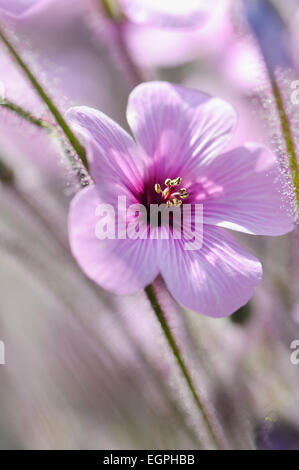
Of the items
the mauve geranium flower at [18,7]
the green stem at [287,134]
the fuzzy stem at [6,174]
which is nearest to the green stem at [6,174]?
the fuzzy stem at [6,174]

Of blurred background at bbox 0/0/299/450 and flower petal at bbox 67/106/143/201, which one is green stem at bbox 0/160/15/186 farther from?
flower petal at bbox 67/106/143/201

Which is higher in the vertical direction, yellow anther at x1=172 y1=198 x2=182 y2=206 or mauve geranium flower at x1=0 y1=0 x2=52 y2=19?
mauve geranium flower at x1=0 y1=0 x2=52 y2=19

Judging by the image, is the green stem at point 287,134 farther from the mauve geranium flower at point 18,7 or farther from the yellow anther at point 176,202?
the mauve geranium flower at point 18,7

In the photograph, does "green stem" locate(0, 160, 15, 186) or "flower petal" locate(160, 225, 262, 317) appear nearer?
A: "flower petal" locate(160, 225, 262, 317)

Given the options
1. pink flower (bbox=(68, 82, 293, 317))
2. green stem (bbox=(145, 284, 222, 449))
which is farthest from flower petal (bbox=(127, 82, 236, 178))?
green stem (bbox=(145, 284, 222, 449))

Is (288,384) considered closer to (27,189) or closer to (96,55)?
(27,189)

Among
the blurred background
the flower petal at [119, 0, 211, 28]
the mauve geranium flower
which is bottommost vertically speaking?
the blurred background
